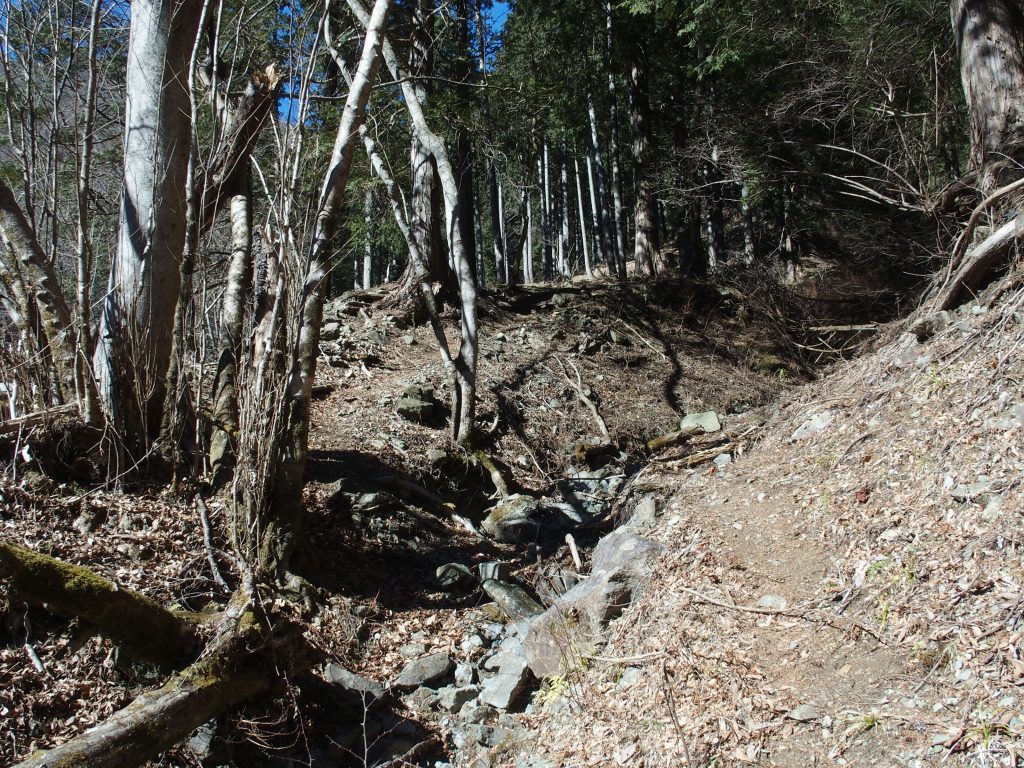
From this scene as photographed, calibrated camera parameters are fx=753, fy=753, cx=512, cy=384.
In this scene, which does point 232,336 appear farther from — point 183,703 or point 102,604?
point 183,703

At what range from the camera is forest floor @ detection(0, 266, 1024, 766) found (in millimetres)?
3545

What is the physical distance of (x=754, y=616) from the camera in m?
4.54

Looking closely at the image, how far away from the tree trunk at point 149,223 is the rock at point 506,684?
9.94ft

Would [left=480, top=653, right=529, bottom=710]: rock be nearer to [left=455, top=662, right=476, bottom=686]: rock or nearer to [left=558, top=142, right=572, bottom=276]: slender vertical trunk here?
[left=455, top=662, right=476, bottom=686]: rock

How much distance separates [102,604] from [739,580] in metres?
3.77

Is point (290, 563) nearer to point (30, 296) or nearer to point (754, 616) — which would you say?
point (30, 296)

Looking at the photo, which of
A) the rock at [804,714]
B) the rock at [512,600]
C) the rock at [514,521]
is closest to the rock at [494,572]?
the rock at [512,600]

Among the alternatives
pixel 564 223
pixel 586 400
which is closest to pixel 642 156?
pixel 586 400

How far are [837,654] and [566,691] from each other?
1.72 metres

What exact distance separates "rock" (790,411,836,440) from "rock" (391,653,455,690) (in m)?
3.51

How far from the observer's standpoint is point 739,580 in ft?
16.3

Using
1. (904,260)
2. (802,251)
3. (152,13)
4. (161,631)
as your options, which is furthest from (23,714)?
(802,251)

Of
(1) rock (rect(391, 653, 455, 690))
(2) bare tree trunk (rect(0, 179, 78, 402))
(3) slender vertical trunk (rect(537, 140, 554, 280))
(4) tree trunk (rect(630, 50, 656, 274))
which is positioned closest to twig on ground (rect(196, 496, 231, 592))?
(2) bare tree trunk (rect(0, 179, 78, 402))

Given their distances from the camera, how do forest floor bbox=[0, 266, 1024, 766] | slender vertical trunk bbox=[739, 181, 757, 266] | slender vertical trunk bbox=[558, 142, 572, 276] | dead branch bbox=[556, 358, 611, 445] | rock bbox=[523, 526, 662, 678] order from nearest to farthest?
forest floor bbox=[0, 266, 1024, 766] → rock bbox=[523, 526, 662, 678] → dead branch bbox=[556, 358, 611, 445] → slender vertical trunk bbox=[739, 181, 757, 266] → slender vertical trunk bbox=[558, 142, 572, 276]
